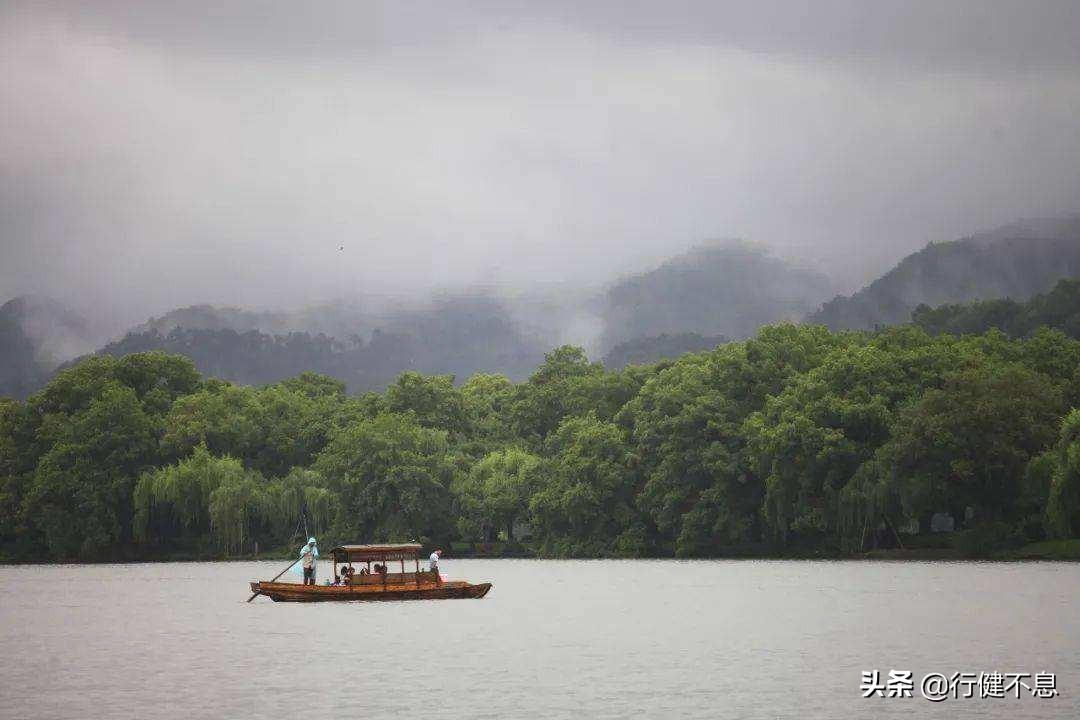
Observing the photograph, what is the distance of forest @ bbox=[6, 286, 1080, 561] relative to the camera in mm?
82438

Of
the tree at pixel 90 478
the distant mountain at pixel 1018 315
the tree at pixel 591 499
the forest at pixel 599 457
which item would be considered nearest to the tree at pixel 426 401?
the forest at pixel 599 457

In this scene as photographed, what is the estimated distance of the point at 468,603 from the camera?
60.1 m

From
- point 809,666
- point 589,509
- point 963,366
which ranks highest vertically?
point 963,366

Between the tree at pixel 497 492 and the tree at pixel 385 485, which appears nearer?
the tree at pixel 385 485

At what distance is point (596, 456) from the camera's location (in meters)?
108

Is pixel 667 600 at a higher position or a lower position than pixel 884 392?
lower

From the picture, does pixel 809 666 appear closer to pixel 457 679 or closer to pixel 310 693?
pixel 457 679

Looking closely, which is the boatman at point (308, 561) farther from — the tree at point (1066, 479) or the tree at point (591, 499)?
the tree at point (591, 499)

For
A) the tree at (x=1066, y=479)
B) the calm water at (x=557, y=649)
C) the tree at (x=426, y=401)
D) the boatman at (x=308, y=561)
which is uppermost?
the tree at (x=426, y=401)

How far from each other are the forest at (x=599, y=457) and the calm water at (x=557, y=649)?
509 inches

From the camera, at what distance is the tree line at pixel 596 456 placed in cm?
8256

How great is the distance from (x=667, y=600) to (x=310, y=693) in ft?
93.2

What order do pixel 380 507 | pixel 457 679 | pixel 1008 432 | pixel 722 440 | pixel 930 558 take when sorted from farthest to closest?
1. pixel 380 507
2. pixel 722 440
3. pixel 930 558
4. pixel 1008 432
5. pixel 457 679

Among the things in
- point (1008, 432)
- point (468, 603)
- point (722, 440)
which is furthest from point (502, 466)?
point (468, 603)
